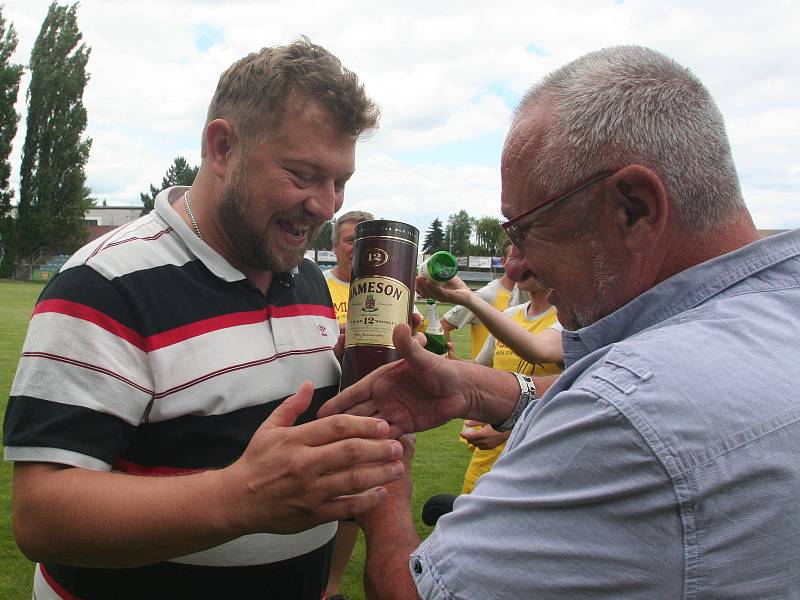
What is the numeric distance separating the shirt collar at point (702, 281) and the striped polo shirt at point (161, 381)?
1.12 metres

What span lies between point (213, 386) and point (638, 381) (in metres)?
1.20

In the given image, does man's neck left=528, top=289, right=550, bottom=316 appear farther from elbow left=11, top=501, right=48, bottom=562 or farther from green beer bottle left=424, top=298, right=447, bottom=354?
elbow left=11, top=501, right=48, bottom=562

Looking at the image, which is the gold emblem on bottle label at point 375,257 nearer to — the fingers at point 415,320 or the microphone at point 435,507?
the fingers at point 415,320

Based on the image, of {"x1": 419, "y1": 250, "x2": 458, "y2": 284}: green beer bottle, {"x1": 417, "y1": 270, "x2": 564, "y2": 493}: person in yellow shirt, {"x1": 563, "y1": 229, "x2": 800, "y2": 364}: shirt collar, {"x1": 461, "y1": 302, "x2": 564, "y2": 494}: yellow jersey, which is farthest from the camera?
{"x1": 461, "y1": 302, "x2": 564, "y2": 494}: yellow jersey

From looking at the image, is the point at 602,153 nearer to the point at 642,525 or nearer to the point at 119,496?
the point at 642,525

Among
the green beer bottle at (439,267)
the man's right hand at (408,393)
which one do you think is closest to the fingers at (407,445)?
the man's right hand at (408,393)

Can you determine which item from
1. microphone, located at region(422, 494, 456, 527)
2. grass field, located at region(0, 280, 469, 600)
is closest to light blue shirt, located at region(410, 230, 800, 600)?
microphone, located at region(422, 494, 456, 527)

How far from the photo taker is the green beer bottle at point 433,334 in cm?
479

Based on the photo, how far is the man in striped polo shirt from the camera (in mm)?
1457

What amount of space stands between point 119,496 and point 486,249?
299 ft

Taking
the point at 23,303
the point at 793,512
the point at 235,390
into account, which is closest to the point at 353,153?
the point at 235,390

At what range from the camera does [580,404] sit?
3.99ft

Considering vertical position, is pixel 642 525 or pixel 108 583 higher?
pixel 642 525

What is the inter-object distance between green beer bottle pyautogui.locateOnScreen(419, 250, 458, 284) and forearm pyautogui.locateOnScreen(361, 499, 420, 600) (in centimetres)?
182
